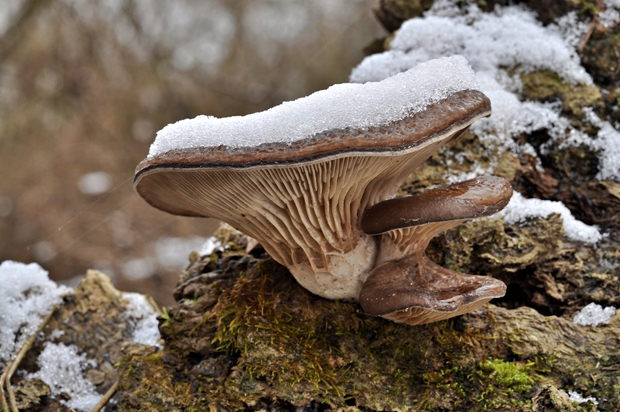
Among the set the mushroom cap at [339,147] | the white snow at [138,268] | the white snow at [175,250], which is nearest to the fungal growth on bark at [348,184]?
the mushroom cap at [339,147]

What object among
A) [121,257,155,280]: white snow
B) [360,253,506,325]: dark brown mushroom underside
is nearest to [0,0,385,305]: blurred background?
[121,257,155,280]: white snow

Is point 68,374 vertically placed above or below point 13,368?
below

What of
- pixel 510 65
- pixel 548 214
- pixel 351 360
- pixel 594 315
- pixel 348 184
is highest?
pixel 348 184

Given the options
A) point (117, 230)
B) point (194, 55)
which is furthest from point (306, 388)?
point (194, 55)

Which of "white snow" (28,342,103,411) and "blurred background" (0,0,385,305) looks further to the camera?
"blurred background" (0,0,385,305)

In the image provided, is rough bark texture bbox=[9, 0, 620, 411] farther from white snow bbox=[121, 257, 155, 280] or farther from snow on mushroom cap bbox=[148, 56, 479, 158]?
white snow bbox=[121, 257, 155, 280]

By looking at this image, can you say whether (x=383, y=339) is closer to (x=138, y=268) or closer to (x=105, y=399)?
(x=105, y=399)

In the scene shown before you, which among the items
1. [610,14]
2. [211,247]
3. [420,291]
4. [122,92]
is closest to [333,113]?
[420,291]
